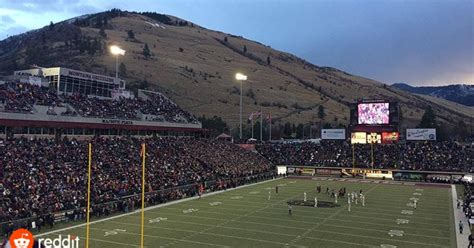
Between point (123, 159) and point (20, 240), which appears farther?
point (123, 159)

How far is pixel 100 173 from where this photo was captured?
42656 mm

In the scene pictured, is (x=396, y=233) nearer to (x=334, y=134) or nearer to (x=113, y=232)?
(x=113, y=232)

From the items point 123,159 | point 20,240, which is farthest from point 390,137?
point 20,240

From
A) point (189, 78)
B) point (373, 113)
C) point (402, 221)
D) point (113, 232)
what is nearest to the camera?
point (113, 232)

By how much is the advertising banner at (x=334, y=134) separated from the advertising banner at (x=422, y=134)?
1082 cm

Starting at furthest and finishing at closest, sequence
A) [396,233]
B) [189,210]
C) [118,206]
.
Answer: [189,210] < [118,206] < [396,233]

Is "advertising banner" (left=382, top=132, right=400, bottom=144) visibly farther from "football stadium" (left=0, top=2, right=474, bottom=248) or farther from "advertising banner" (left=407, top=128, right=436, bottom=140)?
"advertising banner" (left=407, top=128, right=436, bottom=140)

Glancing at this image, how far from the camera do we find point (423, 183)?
203 ft

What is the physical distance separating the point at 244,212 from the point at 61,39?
545 ft

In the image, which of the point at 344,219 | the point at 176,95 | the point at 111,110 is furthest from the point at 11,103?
the point at 176,95

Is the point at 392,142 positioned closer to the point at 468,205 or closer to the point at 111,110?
the point at 468,205

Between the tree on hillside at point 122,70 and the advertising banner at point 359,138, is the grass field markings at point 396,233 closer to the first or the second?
the advertising banner at point 359,138

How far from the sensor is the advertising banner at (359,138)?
71.6 m

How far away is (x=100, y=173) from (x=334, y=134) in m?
47.4
